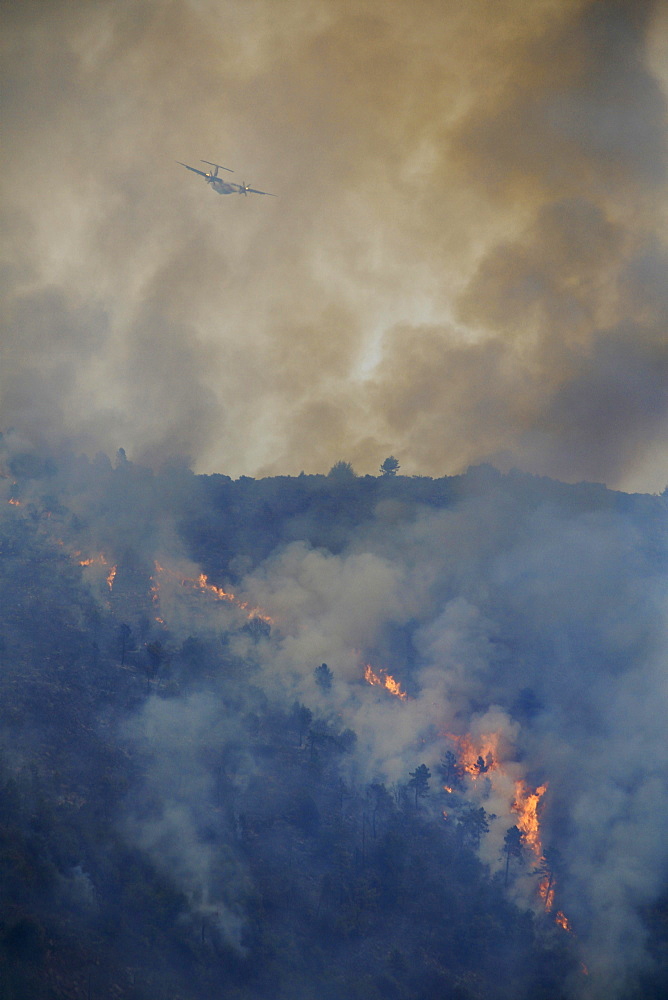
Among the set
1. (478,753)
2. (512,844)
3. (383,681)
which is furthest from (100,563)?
(512,844)

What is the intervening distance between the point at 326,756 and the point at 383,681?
27.1 metres

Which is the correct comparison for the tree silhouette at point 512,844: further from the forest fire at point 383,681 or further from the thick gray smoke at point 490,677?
the forest fire at point 383,681

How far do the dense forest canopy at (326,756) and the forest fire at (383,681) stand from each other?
1.15ft

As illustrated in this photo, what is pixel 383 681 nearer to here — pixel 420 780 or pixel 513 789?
pixel 420 780

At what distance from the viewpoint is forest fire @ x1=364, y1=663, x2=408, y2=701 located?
5340 inches

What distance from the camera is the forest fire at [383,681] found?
136 m

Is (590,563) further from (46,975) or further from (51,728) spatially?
(46,975)

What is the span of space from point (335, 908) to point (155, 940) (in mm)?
23941

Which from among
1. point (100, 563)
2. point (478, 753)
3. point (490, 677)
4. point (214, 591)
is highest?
point (214, 591)

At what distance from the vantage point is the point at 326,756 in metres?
115

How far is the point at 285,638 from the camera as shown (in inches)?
5625

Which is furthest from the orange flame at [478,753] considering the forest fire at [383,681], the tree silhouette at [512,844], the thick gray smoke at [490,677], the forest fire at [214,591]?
the forest fire at [214,591]

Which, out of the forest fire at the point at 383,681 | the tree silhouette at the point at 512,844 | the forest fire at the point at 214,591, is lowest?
the tree silhouette at the point at 512,844

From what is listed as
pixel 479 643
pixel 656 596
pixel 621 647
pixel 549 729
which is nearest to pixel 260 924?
pixel 549 729
